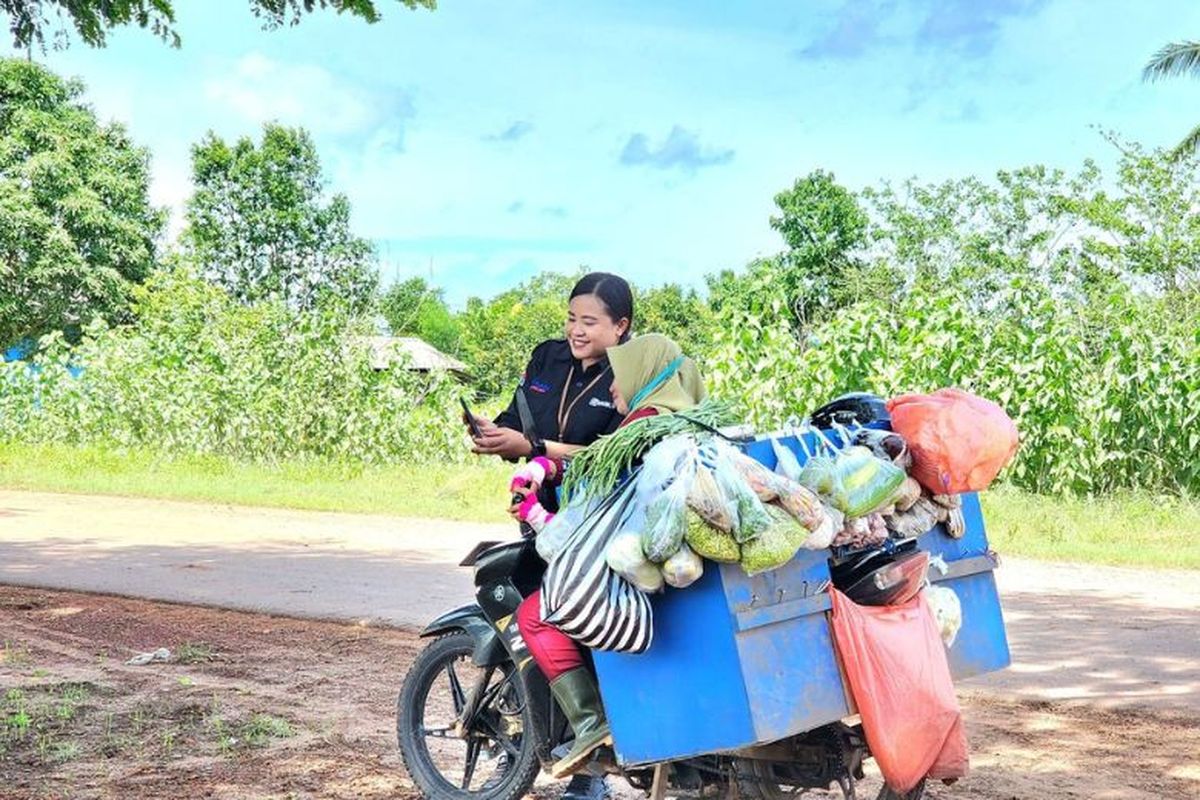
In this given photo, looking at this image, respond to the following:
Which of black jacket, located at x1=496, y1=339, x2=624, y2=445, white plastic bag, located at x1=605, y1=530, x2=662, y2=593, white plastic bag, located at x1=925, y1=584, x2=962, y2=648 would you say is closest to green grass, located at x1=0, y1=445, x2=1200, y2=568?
black jacket, located at x1=496, y1=339, x2=624, y2=445

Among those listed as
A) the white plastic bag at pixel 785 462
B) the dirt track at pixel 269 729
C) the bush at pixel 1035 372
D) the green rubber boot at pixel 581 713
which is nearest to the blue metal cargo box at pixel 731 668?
the white plastic bag at pixel 785 462

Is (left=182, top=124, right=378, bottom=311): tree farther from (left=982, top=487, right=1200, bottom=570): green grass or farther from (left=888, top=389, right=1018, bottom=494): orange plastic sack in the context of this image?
(left=888, top=389, right=1018, bottom=494): orange plastic sack

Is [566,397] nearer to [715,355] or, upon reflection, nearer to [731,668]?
[731,668]

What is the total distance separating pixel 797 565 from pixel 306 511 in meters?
12.9

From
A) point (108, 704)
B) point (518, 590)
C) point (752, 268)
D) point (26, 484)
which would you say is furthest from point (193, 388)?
point (752, 268)

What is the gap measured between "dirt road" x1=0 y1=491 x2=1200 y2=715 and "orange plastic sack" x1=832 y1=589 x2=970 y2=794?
3345mm

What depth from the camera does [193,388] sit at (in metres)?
22.3

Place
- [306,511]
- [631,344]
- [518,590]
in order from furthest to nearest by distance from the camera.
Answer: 1. [306,511]
2. [518,590]
3. [631,344]

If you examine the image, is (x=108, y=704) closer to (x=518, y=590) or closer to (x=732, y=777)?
(x=518, y=590)

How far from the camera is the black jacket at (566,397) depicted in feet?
16.1

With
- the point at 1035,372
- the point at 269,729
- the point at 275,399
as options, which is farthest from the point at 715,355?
the point at 269,729

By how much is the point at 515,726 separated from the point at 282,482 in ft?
47.6

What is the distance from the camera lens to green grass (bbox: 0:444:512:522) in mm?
16656

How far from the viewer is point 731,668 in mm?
3859
